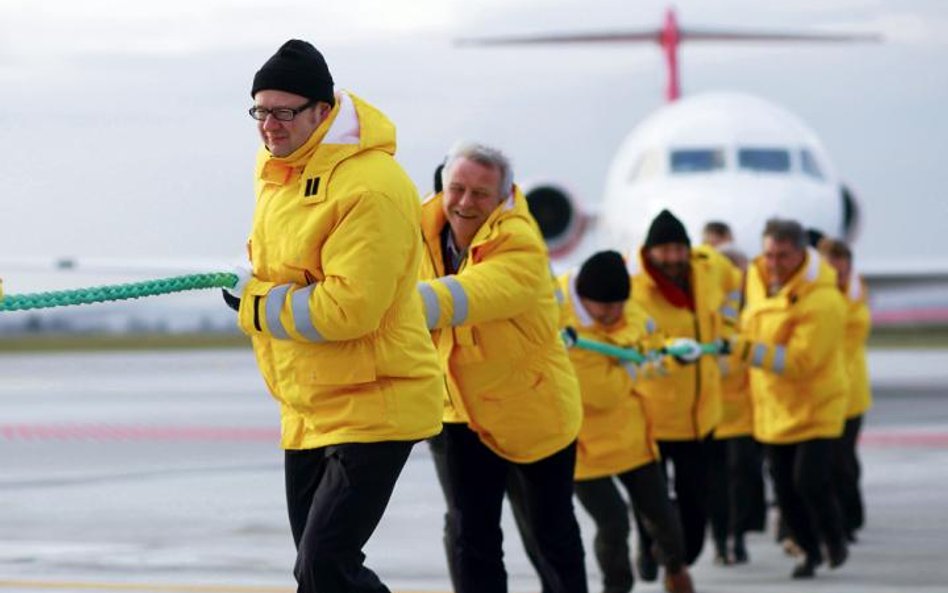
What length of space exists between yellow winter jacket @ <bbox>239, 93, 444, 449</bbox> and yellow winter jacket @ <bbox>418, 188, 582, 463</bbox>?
0.97 m

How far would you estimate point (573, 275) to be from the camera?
7988mm

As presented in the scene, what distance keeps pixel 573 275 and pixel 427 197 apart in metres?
1.37

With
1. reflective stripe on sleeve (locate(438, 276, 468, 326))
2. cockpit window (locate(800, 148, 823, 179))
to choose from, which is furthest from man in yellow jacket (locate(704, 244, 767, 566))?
cockpit window (locate(800, 148, 823, 179))

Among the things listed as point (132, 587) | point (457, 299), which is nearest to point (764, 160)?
point (132, 587)

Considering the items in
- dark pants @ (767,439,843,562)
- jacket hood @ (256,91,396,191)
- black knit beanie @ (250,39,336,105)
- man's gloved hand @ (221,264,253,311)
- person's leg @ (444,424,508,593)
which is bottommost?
dark pants @ (767,439,843,562)

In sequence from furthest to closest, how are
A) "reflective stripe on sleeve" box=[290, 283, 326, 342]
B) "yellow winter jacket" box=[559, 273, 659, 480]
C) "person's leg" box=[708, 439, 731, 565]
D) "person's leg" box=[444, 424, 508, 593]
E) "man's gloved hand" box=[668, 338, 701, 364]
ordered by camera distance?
1. "person's leg" box=[708, 439, 731, 565]
2. "man's gloved hand" box=[668, 338, 701, 364]
3. "yellow winter jacket" box=[559, 273, 659, 480]
4. "person's leg" box=[444, 424, 508, 593]
5. "reflective stripe on sleeve" box=[290, 283, 326, 342]

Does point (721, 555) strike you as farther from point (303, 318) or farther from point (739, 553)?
point (303, 318)

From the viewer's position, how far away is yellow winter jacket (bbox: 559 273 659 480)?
769 cm

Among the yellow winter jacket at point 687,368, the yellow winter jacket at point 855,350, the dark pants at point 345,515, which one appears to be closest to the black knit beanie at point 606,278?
the yellow winter jacket at point 687,368

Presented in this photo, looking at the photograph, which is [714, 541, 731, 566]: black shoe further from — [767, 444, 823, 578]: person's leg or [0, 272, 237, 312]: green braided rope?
[0, 272, 237, 312]: green braided rope

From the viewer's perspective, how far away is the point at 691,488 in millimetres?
8633

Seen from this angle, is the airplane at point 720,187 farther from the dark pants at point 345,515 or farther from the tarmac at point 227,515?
the dark pants at point 345,515

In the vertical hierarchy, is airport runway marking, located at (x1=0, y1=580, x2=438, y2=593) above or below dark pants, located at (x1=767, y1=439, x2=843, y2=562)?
below

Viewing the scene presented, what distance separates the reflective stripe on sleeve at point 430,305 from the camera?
5887 millimetres
